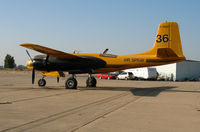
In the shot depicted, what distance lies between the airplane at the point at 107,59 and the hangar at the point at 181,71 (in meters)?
29.1

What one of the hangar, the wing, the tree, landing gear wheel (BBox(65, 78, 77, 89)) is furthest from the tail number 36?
the tree

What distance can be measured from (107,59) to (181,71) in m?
31.5

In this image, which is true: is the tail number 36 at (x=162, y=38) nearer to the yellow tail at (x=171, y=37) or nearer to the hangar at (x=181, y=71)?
the yellow tail at (x=171, y=37)

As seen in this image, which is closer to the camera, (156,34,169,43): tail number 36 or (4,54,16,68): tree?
(156,34,169,43): tail number 36

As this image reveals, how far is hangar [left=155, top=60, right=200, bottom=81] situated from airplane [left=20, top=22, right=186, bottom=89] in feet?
95.4

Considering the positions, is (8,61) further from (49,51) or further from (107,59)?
(107,59)

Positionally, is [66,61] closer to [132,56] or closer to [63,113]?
[132,56]

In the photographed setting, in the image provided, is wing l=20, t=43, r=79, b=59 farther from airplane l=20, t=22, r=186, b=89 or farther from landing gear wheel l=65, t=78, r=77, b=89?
landing gear wheel l=65, t=78, r=77, b=89

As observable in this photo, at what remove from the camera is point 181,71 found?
46.8 m

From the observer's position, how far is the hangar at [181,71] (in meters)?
46.2

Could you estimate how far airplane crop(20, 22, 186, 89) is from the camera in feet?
61.2

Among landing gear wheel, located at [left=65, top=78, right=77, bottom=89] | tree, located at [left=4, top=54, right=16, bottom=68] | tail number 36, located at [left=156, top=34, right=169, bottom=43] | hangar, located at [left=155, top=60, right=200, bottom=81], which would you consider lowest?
landing gear wheel, located at [left=65, top=78, right=77, bottom=89]

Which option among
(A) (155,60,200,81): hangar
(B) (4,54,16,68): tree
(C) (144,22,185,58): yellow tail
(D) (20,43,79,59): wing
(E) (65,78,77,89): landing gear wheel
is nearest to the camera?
(D) (20,43,79,59): wing

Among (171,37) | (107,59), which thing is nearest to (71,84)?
(107,59)
